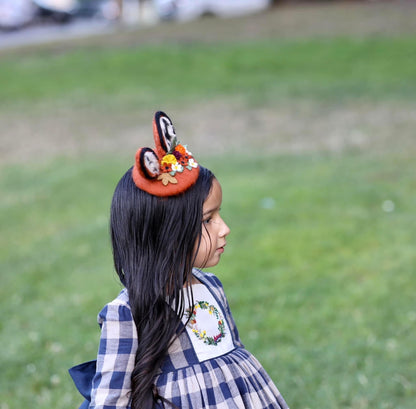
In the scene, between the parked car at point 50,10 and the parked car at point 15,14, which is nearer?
the parked car at point 15,14

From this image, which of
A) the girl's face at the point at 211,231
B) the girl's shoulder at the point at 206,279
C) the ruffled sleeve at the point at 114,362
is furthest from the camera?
the girl's shoulder at the point at 206,279

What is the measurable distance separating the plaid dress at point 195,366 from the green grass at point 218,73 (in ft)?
29.0

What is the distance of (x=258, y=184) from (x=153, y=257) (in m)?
5.18

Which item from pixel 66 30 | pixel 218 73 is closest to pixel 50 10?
pixel 66 30

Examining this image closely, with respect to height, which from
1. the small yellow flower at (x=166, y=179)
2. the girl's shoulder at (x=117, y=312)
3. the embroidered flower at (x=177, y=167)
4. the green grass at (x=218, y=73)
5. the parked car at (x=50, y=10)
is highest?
the embroidered flower at (x=177, y=167)

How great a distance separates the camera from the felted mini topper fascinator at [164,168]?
187 centimetres

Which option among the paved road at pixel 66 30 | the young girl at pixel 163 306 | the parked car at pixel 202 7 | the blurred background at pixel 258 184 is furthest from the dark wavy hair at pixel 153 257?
the parked car at pixel 202 7

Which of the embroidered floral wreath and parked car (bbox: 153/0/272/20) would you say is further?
parked car (bbox: 153/0/272/20)

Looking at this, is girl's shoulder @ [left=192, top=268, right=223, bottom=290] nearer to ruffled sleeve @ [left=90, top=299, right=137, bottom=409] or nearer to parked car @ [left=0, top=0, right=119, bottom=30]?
ruffled sleeve @ [left=90, top=299, right=137, bottom=409]

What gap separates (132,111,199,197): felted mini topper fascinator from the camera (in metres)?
1.87

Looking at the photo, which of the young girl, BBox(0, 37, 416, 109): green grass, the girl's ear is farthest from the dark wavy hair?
BBox(0, 37, 416, 109): green grass

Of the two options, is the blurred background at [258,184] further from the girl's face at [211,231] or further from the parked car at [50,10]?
the parked car at [50,10]

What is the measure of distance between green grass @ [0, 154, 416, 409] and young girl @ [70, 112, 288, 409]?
62.5 inches

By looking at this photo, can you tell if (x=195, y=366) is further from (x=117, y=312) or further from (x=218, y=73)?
(x=218, y=73)
